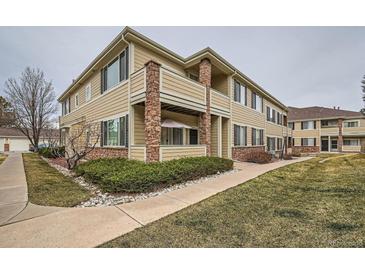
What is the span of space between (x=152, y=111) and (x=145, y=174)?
2.92m

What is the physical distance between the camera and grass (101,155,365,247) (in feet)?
10.6

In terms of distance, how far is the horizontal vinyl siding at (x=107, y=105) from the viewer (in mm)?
10258

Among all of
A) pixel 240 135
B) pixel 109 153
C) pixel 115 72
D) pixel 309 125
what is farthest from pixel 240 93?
pixel 309 125

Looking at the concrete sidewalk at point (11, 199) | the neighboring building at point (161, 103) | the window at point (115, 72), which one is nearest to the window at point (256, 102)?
the neighboring building at point (161, 103)

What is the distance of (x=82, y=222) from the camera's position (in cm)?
406

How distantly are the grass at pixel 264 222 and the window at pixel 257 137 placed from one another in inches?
486

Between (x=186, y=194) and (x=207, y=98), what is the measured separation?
7.16 meters

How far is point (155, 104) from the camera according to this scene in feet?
27.3

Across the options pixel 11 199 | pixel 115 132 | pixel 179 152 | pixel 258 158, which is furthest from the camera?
pixel 258 158

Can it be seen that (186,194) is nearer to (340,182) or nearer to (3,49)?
(340,182)

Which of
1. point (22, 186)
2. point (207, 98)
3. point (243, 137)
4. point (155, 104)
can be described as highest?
point (207, 98)

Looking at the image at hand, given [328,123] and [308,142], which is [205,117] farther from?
[328,123]

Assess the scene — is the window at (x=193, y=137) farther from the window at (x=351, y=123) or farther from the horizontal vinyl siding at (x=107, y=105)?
the window at (x=351, y=123)
